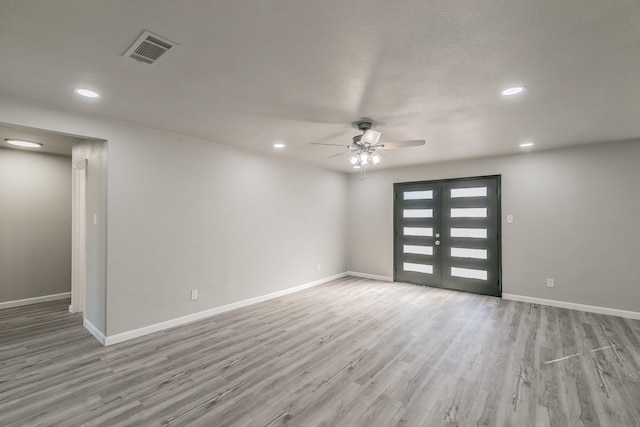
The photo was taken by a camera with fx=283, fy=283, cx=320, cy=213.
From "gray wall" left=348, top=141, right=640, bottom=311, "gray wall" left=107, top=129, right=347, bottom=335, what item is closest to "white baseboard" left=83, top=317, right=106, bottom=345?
"gray wall" left=107, top=129, right=347, bottom=335

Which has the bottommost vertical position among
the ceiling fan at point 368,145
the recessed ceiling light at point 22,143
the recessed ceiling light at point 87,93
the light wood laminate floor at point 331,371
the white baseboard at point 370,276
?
the light wood laminate floor at point 331,371

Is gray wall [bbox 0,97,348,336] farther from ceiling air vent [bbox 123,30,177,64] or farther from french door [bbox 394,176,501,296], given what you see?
french door [bbox 394,176,501,296]

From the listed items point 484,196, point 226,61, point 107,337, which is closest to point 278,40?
point 226,61

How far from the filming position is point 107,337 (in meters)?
3.24

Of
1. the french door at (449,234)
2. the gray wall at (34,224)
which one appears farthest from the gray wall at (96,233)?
the french door at (449,234)

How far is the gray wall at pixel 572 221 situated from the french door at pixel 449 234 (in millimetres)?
205

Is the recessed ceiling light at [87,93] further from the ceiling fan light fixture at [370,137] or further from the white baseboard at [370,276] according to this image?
the white baseboard at [370,276]

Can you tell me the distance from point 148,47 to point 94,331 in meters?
3.46

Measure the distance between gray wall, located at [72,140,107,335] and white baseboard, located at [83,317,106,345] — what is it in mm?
47

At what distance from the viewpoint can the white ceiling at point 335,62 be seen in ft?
5.20

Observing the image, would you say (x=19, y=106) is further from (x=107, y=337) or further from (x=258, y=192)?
(x=258, y=192)

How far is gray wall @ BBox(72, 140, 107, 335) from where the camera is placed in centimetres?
334

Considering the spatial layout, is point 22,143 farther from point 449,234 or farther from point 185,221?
point 449,234

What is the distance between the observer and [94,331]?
351 centimetres
